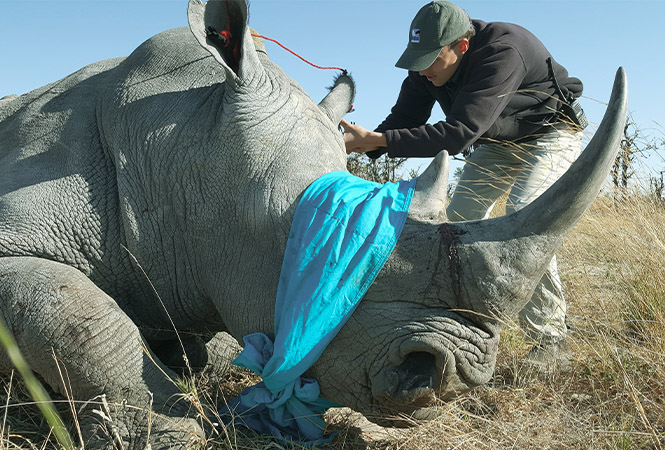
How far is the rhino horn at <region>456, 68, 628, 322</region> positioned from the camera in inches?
93.9

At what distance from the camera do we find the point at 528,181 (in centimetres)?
497

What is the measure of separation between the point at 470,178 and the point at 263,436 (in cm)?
333

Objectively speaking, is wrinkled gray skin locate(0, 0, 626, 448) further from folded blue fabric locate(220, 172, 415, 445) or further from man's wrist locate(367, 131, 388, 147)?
man's wrist locate(367, 131, 388, 147)

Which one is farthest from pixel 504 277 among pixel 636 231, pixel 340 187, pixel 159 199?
pixel 636 231

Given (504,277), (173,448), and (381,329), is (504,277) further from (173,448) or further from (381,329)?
(173,448)

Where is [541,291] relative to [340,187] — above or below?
below

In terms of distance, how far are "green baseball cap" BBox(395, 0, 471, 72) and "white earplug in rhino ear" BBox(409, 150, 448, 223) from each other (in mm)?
2009

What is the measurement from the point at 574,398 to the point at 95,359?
7.73ft

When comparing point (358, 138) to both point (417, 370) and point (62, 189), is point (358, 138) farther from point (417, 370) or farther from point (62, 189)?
point (417, 370)

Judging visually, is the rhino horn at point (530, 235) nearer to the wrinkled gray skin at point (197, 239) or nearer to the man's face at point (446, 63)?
the wrinkled gray skin at point (197, 239)

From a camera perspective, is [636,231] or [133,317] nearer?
[133,317]

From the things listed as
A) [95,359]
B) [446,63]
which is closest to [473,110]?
[446,63]

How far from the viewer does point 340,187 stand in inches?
110

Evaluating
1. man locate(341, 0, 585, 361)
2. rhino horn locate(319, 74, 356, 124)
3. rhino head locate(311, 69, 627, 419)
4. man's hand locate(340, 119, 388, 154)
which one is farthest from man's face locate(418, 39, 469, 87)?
rhino head locate(311, 69, 627, 419)
